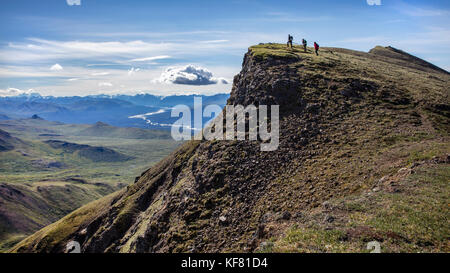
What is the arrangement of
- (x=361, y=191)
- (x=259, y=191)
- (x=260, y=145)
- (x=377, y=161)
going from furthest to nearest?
(x=260, y=145) < (x=259, y=191) < (x=377, y=161) < (x=361, y=191)

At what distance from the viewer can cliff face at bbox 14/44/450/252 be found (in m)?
31.4

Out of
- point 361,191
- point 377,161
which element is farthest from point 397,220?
point 377,161

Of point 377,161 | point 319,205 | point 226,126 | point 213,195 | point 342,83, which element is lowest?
point 213,195

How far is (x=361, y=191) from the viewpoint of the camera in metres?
30.8

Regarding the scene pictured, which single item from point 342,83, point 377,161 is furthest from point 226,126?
point 377,161

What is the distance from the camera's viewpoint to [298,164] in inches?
1687

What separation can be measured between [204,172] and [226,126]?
14872 mm

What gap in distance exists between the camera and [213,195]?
149 ft

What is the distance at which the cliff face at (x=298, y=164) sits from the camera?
3143 centimetres
